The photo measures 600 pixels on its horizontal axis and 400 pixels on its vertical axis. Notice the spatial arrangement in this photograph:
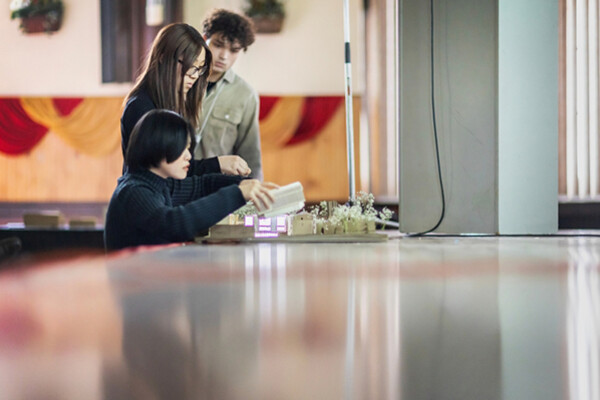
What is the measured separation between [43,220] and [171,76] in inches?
141

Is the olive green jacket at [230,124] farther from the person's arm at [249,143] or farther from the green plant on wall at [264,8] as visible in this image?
the green plant on wall at [264,8]

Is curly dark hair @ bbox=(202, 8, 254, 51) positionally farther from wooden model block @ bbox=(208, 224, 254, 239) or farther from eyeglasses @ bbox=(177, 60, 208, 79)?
wooden model block @ bbox=(208, 224, 254, 239)

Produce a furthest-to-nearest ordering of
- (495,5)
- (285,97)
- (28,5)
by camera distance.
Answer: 1. (28,5)
2. (285,97)
3. (495,5)

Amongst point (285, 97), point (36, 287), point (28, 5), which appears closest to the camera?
point (36, 287)

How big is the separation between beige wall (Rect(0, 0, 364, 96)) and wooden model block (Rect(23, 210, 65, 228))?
1.01m

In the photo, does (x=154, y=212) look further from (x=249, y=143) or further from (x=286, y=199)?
(x=249, y=143)

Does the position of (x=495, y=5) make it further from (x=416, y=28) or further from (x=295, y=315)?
(x=295, y=315)

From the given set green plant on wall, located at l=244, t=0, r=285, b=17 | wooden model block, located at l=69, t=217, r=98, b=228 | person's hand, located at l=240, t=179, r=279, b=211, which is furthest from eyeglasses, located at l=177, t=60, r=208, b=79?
green plant on wall, located at l=244, t=0, r=285, b=17

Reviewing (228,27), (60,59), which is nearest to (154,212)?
(228,27)

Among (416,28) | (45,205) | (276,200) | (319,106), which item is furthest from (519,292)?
(45,205)

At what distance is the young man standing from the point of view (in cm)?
254

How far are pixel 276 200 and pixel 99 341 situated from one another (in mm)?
652

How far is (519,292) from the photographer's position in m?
0.54

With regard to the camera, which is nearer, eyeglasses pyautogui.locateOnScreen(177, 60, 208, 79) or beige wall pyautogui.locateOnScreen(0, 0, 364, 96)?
eyeglasses pyautogui.locateOnScreen(177, 60, 208, 79)
